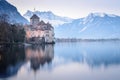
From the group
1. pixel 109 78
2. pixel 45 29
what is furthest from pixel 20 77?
pixel 45 29

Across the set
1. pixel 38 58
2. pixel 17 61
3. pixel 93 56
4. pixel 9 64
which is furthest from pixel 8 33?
pixel 9 64

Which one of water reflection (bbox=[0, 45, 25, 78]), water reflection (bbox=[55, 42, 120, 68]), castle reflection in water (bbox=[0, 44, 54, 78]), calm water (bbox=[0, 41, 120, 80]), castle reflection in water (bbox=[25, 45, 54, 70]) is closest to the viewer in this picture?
calm water (bbox=[0, 41, 120, 80])

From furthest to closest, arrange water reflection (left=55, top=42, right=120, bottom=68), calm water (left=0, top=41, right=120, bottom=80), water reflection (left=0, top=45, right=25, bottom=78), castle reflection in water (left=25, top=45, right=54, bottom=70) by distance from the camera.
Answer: water reflection (left=55, top=42, right=120, bottom=68)
castle reflection in water (left=25, top=45, right=54, bottom=70)
water reflection (left=0, top=45, right=25, bottom=78)
calm water (left=0, top=41, right=120, bottom=80)

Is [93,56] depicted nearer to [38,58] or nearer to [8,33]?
[38,58]

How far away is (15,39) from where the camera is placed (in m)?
104

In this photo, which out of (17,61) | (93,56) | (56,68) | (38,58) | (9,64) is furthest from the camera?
(93,56)

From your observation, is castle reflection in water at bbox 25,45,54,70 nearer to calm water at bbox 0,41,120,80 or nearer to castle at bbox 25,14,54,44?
calm water at bbox 0,41,120,80

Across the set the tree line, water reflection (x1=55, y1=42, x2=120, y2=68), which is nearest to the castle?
the tree line

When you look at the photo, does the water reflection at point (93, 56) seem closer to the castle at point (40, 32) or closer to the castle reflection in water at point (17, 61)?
the castle reflection in water at point (17, 61)

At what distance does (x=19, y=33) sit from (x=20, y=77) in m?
75.6

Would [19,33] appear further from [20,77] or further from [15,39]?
[20,77]

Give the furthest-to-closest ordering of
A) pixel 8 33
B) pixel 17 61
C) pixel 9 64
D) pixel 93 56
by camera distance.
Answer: pixel 8 33 < pixel 93 56 < pixel 17 61 < pixel 9 64

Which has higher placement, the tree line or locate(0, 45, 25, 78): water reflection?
the tree line

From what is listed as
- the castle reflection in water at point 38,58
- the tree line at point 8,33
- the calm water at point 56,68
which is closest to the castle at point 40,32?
the tree line at point 8,33
